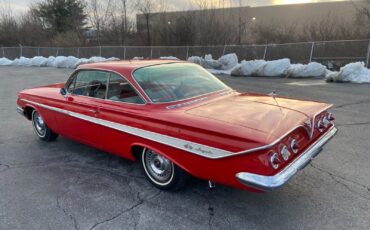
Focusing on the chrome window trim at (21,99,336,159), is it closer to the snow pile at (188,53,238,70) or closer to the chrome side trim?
the chrome side trim

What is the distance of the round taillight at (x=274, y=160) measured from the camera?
2.66 meters

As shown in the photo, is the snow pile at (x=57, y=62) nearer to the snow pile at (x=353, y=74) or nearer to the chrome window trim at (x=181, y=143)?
the snow pile at (x=353, y=74)

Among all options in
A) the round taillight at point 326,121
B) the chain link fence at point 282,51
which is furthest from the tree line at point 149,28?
the round taillight at point 326,121

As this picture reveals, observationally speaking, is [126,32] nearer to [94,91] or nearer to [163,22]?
[163,22]

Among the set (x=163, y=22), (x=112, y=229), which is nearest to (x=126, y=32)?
(x=163, y=22)

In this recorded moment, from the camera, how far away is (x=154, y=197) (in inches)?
141

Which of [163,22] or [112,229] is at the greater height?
[163,22]

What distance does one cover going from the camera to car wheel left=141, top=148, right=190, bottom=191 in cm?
349

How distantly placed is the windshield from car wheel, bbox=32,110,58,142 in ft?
8.40

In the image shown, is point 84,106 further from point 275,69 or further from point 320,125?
point 275,69

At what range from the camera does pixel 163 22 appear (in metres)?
24.9

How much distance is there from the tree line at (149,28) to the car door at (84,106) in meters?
15.8

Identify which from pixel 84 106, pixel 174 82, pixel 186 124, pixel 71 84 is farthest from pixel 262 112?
pixel 71 84

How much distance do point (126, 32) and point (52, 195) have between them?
27.1 m
